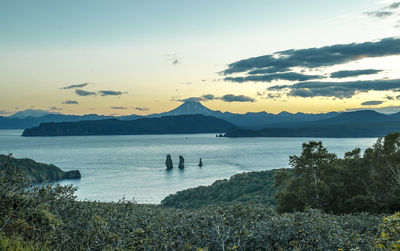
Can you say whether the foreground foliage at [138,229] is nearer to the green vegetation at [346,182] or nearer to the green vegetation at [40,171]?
the green vegetation at [346,182]

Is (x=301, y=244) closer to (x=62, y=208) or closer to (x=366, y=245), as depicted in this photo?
(x=366, y=245)

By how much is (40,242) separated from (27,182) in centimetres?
270

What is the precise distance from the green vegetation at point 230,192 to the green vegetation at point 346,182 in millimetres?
25343

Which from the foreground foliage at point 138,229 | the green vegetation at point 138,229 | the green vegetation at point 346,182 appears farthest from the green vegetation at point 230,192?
the foreground foliage at point 138,229

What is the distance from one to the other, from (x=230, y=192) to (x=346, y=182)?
1395 inches

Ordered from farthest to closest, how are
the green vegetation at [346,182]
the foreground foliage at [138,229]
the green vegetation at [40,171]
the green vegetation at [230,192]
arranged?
1. the green vegetation at [40,171]
2. the green vegetation at [230,192]
3. the green vegetation at [346,182]
4. the foreground foliage at [138,229]

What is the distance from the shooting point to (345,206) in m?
27.9

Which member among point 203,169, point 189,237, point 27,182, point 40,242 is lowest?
point 203,169

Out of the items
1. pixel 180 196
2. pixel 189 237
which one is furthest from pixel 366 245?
pixel 180 196

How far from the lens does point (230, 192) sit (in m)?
62.7

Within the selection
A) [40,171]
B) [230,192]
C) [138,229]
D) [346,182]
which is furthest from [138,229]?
[40,171]

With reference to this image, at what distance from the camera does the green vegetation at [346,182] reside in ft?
87.7

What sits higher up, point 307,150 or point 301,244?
point 307,150

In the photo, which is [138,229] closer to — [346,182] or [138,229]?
[138,229]
